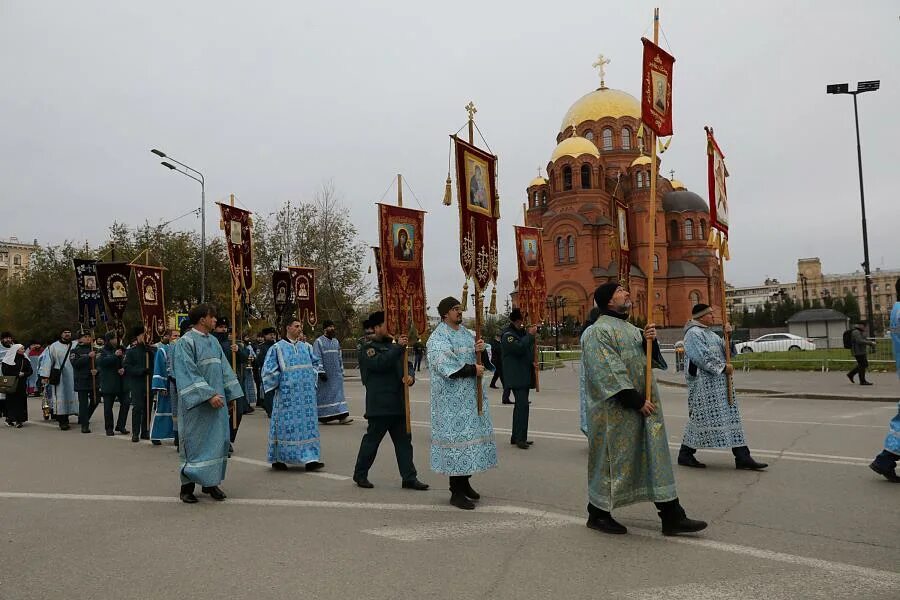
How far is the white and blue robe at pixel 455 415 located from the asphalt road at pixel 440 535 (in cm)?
38

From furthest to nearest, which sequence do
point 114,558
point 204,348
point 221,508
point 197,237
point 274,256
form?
point 197,237 → point 274,256 → point 204,348 → point 221,508 → point 114,558

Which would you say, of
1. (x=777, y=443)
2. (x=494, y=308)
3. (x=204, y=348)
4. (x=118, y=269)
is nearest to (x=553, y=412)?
(x=777, y=443)

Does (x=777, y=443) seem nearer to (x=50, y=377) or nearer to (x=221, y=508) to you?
(x=221, y=508)

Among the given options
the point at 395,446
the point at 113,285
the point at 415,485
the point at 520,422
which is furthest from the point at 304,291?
the point at 415,485

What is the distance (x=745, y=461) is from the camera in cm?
732

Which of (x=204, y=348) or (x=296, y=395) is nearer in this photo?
(x=204, y=348)

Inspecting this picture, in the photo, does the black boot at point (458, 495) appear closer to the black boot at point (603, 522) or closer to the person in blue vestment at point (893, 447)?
the black boot at point (603, 522)

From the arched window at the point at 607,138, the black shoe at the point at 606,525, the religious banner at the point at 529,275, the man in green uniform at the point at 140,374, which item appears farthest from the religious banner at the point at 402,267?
the arched window at the point at 607,138

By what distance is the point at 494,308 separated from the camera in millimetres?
8234

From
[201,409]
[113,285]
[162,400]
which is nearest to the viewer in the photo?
[201,409]

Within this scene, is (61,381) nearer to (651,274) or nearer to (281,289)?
(281,289)

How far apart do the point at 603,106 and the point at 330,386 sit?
5387 centimetres

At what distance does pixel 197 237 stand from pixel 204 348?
3650cm

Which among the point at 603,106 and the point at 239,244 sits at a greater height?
the point at 603,106
